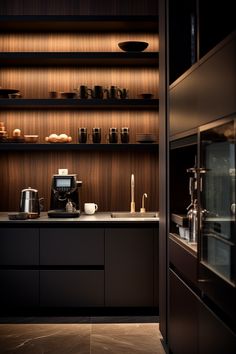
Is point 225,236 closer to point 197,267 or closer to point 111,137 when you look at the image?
point 197,267

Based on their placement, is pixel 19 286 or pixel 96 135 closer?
pixel 19 286

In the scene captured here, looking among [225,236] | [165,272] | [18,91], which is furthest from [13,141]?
[225,236]

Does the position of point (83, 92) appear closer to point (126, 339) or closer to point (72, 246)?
point (72, 246)

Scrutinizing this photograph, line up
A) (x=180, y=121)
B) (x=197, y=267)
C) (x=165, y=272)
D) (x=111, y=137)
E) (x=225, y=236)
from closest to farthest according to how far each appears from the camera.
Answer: (x=225, y=236)
(x=197, y=267)
(x=180, y=121)
(x=165, y=272)
(x=111, y=137)

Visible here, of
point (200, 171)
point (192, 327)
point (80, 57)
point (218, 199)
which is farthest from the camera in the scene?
point (80, 57)

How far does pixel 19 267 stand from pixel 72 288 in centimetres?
47

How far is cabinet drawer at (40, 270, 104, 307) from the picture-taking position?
4.61 meters

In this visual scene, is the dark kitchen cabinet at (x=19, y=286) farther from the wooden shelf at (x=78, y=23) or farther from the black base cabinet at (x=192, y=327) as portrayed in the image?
the wooden shelf at (x=78, y=23)

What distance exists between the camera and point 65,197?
494 centimetres

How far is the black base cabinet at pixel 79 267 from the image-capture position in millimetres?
4609

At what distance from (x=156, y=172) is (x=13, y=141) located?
135cm

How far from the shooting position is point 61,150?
5.28 meters

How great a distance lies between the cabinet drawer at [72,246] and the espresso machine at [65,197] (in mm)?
186

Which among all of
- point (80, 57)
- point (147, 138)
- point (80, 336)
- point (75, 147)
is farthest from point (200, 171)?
point (80, 57)
